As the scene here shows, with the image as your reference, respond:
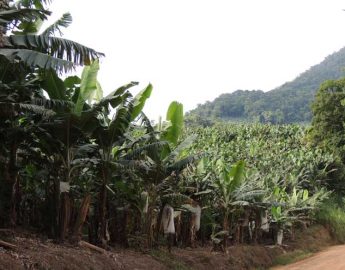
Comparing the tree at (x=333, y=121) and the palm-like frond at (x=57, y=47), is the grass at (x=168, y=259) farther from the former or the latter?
the tree at (x=333, y=121)

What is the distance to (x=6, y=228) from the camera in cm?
971

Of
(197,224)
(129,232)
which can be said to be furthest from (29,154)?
(197,224)

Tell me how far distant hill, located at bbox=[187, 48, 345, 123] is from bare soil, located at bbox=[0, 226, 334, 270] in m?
64.4

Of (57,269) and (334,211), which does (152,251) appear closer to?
(57,269)

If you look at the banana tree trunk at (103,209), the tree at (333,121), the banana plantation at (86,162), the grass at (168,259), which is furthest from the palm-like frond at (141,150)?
the tree at (333,121)

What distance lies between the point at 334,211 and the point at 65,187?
61.8 ft

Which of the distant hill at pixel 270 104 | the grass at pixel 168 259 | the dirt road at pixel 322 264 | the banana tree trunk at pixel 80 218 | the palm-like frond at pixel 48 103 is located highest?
the distant hill at pixel 270 104

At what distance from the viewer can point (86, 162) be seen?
10.2 metres

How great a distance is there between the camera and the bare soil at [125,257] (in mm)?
8070

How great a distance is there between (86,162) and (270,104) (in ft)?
280

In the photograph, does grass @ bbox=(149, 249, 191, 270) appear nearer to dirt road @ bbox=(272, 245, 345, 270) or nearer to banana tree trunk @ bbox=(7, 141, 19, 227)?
banana tree trunk @ bbox=(7, 141, 19, 227)

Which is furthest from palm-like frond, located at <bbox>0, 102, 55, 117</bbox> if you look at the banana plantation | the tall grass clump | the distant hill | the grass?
the distant hill

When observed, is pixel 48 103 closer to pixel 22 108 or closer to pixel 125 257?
pixel 22 108

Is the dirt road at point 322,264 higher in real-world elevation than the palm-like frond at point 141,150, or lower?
lower
